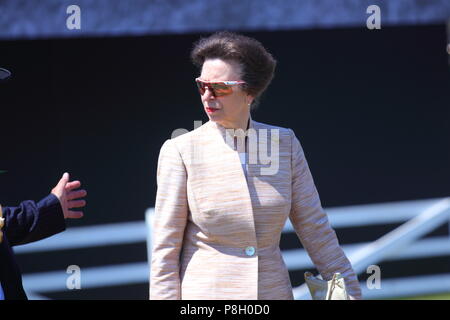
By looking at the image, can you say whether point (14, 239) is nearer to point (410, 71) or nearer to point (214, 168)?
point (214, 168)

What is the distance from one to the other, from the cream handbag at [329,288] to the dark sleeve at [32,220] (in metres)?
0.98

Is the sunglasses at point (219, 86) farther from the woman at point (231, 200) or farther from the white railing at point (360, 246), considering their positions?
the white railing at point (360, 246)

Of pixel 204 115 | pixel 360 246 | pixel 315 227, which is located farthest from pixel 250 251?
pixel 360 246

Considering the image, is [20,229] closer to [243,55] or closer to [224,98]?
[224,98]

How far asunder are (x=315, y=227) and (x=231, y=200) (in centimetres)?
35

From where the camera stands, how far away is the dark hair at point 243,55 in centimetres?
272

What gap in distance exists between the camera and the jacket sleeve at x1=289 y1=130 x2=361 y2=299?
2.82 m

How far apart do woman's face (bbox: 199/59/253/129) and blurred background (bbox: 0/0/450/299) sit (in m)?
1.99

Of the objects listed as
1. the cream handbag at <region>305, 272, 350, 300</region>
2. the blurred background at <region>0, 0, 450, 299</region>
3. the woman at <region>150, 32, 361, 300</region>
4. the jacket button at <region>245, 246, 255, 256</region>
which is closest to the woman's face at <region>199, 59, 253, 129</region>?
the woman at <region>150, 32, 361, 300</region>

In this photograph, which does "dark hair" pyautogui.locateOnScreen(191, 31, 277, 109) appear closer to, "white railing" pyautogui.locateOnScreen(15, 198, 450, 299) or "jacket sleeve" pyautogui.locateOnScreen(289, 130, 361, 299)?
"jacket sleeve" pyautogui.locateOnScreen(289, 130, 361, 299)

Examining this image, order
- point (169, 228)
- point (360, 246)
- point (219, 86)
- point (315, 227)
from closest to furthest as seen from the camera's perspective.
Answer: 1. point (169, 228)
2. point (219, 86)
3. point (315, 227)
4. point (360, 246)

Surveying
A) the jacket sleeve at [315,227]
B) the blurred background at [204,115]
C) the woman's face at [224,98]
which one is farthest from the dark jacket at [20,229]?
the blurred background at [204,115]

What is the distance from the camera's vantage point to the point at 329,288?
270cm
